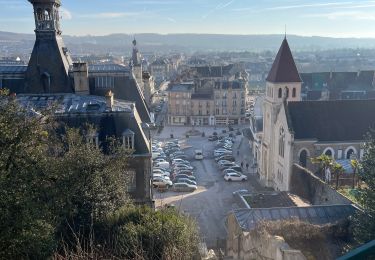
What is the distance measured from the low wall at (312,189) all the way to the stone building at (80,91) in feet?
45.7

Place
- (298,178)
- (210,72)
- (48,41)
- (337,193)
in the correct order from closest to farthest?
1. (337,193)
2. (48,41)
3. (298,178)
4. (210,72)

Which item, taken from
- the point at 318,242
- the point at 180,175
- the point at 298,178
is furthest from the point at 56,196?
the point at 180,175

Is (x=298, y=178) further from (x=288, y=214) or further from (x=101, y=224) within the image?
(x=101, y=224)

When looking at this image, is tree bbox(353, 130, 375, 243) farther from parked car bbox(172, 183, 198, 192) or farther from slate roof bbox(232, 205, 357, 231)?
parked car bbox(172, 183, 198, 192)

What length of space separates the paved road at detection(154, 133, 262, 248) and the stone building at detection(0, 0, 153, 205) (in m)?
5.78

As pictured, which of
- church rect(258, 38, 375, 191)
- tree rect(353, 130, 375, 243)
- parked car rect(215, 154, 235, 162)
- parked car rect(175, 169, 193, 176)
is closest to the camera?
tree rect(353, 130, 375, 243)

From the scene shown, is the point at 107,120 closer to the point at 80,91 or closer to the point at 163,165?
the point at 80,91

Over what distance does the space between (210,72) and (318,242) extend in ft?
272


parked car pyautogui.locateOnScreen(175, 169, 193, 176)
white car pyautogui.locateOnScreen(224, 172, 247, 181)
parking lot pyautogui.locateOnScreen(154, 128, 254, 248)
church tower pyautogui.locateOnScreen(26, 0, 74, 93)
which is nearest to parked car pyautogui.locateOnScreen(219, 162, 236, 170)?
parking lot pyautogui.locateOnScreen(154, 128, 254, 248)

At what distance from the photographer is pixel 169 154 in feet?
196

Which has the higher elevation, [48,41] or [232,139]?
[48,41]

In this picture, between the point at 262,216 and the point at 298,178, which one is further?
the point at 298,178

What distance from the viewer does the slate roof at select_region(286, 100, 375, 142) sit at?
3994 centimetres

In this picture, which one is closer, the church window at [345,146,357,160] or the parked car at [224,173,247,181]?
the church window at [345,146,357,160]
